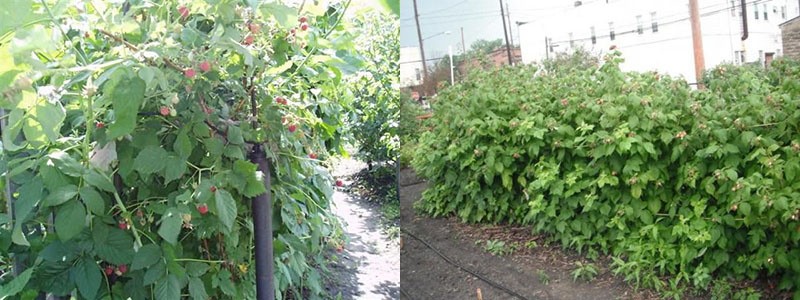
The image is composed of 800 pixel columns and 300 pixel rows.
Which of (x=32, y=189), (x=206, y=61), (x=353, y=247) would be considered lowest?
(x=353, y=247)

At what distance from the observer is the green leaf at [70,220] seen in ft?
2.86

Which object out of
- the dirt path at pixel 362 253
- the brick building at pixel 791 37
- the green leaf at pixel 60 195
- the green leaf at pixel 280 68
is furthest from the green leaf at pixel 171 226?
the brick building at pixel 791 37

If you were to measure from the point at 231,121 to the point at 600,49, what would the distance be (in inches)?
36.7

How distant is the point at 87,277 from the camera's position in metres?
0.93

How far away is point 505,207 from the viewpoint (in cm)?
182

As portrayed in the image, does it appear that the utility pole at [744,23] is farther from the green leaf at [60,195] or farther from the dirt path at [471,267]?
the green leaf at [60,195]

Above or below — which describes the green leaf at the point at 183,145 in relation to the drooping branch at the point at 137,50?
below

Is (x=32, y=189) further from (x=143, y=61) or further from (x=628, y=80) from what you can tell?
(x=628, y=80)

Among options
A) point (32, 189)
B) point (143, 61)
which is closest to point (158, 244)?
Result: point (32, 189)

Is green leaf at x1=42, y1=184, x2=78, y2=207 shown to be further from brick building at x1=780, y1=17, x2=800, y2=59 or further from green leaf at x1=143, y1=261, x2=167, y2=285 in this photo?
brick building at x1=780, y1=17, x2=800, y2=59

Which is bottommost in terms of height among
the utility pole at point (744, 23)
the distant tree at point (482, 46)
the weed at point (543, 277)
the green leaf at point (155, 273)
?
the weed at point (543, 277)

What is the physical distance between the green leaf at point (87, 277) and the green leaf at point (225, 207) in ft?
0.64

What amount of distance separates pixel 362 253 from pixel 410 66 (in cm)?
53

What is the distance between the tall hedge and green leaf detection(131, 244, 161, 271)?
1005mm
